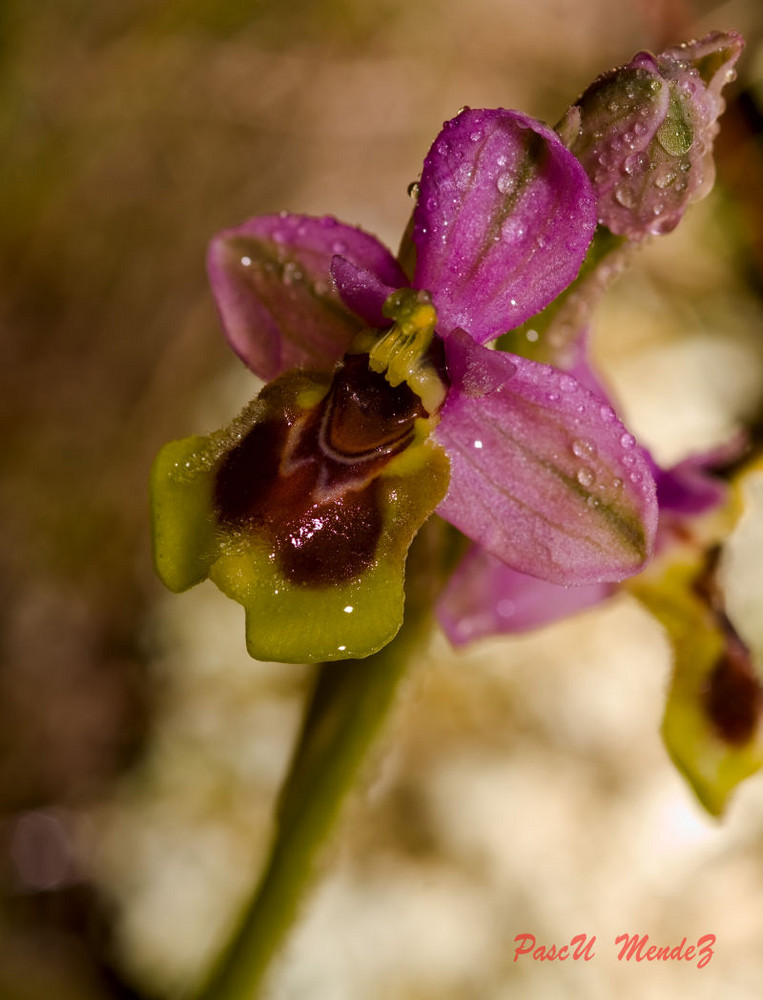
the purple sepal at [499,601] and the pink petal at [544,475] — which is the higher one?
the pink petal at [544,475]

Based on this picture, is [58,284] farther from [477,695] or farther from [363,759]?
[363,759]

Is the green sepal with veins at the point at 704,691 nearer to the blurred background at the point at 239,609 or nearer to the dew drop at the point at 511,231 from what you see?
the dew drop at the point at 511,231

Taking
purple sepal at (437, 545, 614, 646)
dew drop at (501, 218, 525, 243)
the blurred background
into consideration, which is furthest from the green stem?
the blurred background

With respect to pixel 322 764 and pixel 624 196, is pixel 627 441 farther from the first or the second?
pixel 322 764

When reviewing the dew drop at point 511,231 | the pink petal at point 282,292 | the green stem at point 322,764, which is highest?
the dew drop at point 511,231

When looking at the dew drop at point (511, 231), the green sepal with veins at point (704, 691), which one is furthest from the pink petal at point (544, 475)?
the green sepal with veins at point (704, 691)

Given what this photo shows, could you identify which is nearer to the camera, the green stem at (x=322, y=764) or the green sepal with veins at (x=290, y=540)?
the green sepal with veins at (x=290, y=540)

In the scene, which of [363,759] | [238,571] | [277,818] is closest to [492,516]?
[238,571]
